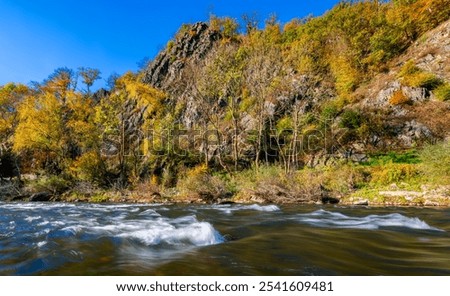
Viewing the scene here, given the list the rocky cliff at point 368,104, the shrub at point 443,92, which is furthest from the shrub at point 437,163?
the shrub at point 443,92

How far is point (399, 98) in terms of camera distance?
29.8 m

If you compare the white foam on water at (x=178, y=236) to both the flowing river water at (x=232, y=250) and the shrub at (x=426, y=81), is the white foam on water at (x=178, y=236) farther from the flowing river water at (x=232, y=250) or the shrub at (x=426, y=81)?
the shrub at (x=426, y=81)

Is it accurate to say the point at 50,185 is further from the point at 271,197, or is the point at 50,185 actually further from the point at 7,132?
the point at 7,132

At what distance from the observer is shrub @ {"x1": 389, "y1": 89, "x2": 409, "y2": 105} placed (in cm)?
2959

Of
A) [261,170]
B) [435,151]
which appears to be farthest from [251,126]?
[435,151]

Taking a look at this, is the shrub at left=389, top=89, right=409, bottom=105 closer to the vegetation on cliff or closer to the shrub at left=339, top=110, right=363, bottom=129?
the vegetation on cliff

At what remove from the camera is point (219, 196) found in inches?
818

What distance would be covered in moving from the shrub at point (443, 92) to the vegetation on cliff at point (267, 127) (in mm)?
89

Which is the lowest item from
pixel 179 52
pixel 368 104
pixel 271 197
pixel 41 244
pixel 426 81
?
pixel 271 197

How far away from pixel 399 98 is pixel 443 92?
346 cm

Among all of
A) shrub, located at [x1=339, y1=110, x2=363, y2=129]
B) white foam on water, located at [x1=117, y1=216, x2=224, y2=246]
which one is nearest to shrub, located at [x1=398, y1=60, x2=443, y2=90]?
shrub, located at [x1=339, y1=110, x2=363, y2=129]

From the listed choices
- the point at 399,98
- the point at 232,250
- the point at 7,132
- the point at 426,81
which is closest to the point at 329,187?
the point at 232,250

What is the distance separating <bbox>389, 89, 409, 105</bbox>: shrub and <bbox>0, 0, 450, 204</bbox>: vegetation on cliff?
0.08m

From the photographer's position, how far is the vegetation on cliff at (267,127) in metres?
21.3
